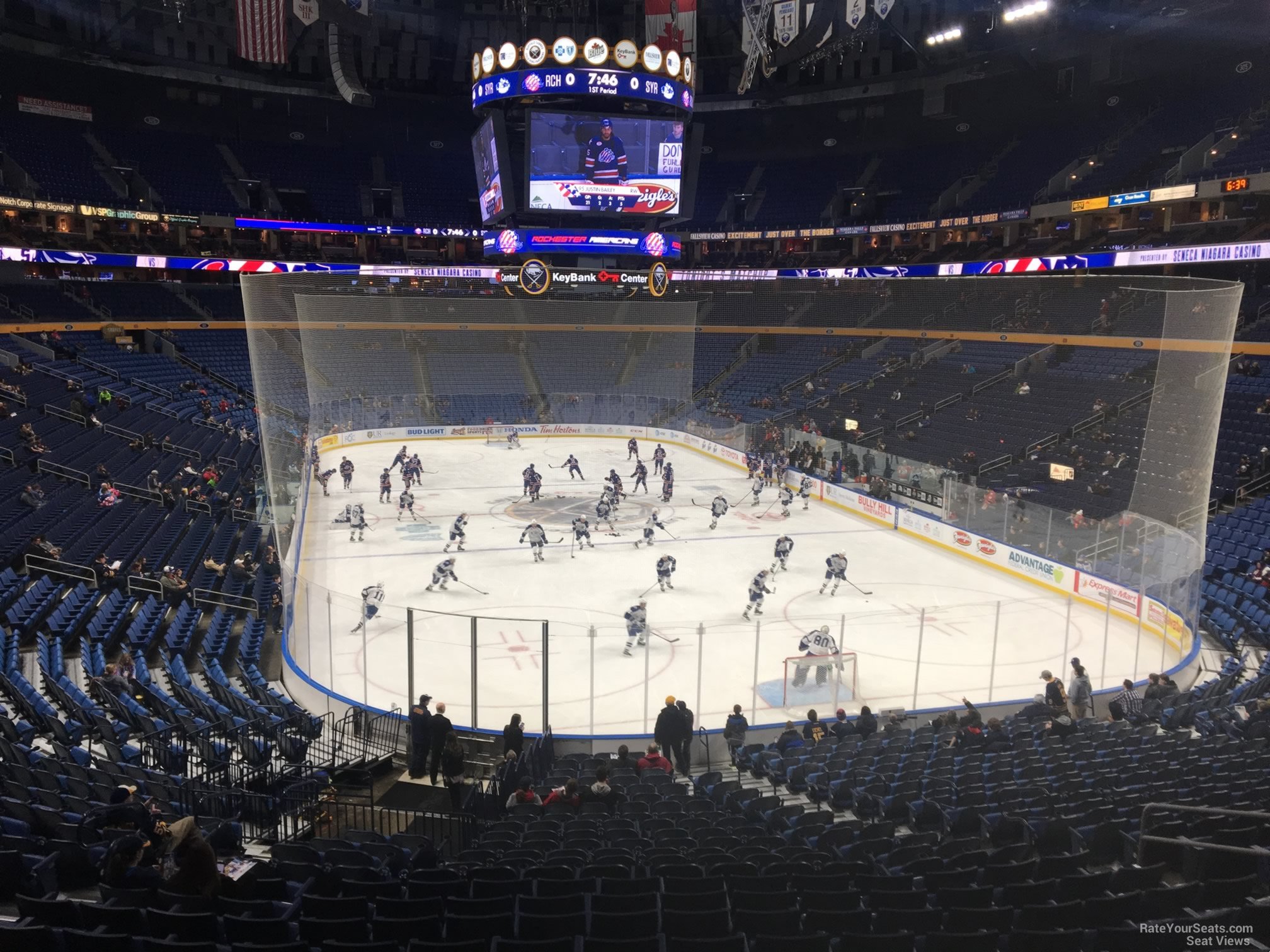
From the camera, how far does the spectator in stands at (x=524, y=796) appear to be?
29.8 ft

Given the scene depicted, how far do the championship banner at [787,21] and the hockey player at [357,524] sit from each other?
1882cm

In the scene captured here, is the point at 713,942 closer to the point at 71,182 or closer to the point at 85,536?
the point at 85,536

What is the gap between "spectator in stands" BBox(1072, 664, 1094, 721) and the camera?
1279cm

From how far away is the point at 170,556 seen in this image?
1812cm

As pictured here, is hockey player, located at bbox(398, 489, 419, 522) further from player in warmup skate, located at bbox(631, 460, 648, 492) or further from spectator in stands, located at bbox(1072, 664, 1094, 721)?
spectator in stands, located at bbox(1072, 664, 1094, 721)

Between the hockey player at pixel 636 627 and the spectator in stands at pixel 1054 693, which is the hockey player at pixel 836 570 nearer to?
the hockey player at pixel 636 627

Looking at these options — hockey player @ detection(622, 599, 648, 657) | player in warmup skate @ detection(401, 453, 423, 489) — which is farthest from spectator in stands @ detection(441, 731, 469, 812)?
player in warmup skate @ detection(401, 453, 423, 489)

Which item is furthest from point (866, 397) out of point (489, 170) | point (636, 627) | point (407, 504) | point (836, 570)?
point (636, 627)

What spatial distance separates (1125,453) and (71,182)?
45406mm

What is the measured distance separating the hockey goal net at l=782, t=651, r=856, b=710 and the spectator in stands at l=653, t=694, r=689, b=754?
2586 mm

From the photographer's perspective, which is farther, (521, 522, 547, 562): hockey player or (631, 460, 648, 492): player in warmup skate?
(631, 460, 648, 492): player in warmup skate

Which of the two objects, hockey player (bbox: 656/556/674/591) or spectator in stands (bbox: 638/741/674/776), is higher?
hockey player (bbox: 656/556/674/591)

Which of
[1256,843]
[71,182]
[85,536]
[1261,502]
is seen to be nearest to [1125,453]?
[1261,502]

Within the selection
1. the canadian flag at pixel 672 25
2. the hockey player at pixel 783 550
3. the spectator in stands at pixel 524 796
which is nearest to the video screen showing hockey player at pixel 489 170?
the canadian flag at pixel 672 25
